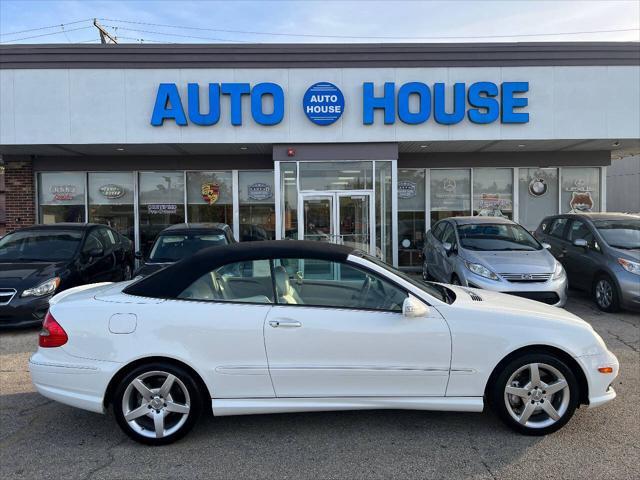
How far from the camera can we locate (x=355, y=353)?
3.72 m

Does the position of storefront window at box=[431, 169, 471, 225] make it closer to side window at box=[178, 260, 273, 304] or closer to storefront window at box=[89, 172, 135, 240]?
storefront window at box=[89, 172, 135, 240]

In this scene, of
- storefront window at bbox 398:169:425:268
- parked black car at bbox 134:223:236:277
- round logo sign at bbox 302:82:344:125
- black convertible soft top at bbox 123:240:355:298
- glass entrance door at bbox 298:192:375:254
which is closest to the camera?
black convertible soft top at bbox 123:240:355:298

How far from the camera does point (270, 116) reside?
1114cm

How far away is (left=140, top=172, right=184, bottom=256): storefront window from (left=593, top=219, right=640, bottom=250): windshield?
9680 millimetres

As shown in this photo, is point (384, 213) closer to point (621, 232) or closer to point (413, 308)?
point (621, 232)

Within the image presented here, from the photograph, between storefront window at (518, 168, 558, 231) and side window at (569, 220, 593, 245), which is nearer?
side window at (569, 220, 593, 245)

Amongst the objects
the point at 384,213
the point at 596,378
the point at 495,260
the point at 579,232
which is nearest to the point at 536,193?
the point at 579,232

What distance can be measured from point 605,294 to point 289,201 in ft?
21.7

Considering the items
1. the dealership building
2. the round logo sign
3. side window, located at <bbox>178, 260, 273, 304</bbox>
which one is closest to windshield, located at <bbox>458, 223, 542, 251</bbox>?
the dealership building

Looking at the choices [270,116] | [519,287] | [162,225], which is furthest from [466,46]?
[162,225]

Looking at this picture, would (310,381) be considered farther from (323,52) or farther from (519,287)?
(323,52)

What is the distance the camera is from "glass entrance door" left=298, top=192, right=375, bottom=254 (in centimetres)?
1180

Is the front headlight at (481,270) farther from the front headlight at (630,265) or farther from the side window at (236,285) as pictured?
the side window at (236,285)

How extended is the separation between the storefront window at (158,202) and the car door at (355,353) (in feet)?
34.2
